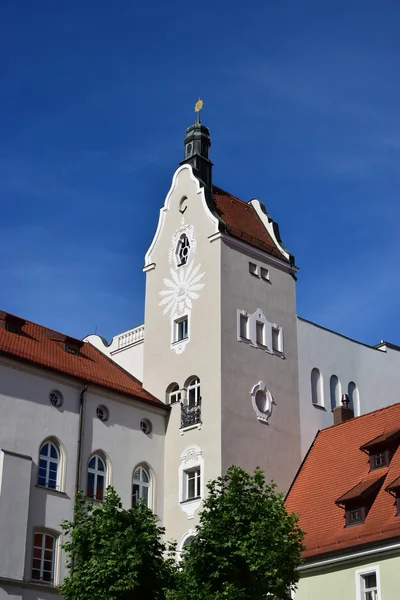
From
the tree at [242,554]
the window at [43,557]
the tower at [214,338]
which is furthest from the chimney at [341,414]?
the tree at [242,554]

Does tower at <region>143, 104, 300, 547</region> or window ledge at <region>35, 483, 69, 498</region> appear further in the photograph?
tower at <region>143, 104, 300, 547</region>

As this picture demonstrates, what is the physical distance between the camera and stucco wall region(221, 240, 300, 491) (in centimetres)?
4075

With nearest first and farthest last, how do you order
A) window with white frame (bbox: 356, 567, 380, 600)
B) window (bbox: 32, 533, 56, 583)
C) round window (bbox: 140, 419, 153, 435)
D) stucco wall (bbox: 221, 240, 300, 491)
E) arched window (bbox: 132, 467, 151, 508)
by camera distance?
1. window with white frame (bbox: 356, 567, 380, 600)
2. window (bbox: 32, 533, 56, 583)
3. arched window (bbox: 132, 467, 151, 508)
4. stucco wall (bbox: 221, 240, 300, 491)
5. round window (bbox: 140, 419, 153, 435)

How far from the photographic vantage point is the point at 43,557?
117ft

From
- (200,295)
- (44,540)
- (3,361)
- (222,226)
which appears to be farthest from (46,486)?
(222,226)

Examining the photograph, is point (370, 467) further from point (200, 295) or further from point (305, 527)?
point (200, 295)

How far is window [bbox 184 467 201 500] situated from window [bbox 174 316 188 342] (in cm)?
593

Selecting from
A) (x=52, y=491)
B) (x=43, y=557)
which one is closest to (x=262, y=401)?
(x=52, y=491)

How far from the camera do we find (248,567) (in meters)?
28.7

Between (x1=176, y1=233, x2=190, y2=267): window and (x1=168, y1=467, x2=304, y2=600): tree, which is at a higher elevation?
(x1=176, y1=233, x2=190, y2=267): window

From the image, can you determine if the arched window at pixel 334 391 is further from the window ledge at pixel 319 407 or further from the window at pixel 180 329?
the window at pixel 180 329

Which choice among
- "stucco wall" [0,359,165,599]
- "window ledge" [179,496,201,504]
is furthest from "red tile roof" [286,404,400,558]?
"stucco wall" [0,359,165,599]

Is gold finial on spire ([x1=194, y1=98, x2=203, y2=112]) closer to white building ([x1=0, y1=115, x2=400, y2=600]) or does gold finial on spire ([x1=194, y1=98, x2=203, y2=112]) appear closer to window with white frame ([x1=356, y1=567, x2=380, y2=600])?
white building ([x1=0, y1=115, x2=400, y2=600])

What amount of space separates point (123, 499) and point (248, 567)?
11662 millimetres
